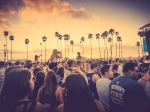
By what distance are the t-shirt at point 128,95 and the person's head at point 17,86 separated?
2630 millimetres

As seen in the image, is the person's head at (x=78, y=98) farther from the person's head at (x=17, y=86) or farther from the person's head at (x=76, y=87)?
the person's head at (x=17, y=86)

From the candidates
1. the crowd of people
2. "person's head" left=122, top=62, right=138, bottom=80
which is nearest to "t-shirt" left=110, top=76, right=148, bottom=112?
the crowd of people

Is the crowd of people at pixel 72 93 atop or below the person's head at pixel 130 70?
below

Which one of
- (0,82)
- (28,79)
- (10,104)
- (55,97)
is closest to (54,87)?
(55,97)

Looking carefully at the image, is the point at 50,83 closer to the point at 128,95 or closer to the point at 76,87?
the point at 76,87

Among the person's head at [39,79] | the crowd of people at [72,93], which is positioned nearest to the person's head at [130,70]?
the crowd of people at [72,93]

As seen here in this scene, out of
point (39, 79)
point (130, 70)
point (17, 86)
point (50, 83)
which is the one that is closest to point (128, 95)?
point (130, 70)

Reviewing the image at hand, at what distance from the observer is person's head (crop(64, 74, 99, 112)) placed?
2.53 metres

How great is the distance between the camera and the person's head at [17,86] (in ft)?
8.41

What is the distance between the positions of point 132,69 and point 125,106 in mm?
1466

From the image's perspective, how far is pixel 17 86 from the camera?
263 cm

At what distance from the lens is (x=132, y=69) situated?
4.62 m

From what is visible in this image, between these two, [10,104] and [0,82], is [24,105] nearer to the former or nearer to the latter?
[10,104]

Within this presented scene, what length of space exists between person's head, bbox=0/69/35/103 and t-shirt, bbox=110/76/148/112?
2.63 m
